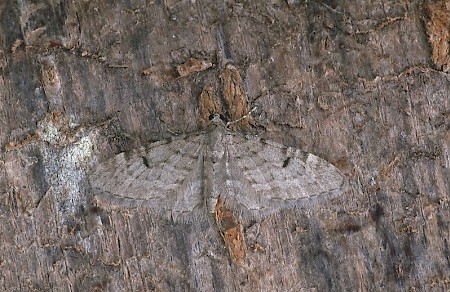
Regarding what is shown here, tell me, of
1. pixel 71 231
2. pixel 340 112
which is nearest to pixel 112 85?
pixel 71 231

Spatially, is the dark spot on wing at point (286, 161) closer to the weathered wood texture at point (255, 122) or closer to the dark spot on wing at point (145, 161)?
A: the weathered wood texture at point (255, 122)

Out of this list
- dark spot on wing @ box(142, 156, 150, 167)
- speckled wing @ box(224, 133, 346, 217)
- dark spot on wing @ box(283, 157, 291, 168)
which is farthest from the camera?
dark spot on wing @ box(142, 156, 150, 167)

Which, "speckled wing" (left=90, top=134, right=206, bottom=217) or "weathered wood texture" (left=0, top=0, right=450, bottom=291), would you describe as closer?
"weathered wood texture" (left=0, top=0, right=450, bottom=291)

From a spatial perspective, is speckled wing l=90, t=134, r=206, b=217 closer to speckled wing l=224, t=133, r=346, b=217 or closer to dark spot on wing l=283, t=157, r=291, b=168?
speckled wing l=224, t=133, r=346, b=217

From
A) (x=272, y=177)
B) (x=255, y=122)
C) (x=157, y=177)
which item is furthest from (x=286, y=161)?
(x=157, y=177)

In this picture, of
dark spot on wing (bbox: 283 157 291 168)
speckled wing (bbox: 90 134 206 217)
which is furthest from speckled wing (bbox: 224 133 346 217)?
speckled wing (bbox: 90 134 206 217)

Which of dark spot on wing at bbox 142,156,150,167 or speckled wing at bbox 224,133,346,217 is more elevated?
dark spot on wing at bbox 142,156,150,167

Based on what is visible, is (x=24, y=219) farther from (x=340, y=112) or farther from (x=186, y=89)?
(x=340, y=112)
